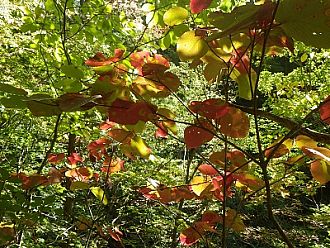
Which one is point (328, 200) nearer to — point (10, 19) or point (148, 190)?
Result: point (10, 19)

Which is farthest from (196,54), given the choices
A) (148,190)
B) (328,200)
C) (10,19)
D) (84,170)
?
(328,200)

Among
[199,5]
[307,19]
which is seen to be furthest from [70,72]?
[307,19]

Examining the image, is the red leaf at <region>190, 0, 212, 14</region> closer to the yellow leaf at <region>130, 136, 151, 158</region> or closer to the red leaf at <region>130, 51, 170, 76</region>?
the red leaf at <region>130, 51, 170, 76</region>

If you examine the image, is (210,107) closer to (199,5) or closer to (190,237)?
(199,5)

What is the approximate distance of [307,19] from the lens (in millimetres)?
354

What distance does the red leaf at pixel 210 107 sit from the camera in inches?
22.5

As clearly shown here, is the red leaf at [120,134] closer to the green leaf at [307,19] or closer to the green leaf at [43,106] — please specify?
the green leaf at [43,106]

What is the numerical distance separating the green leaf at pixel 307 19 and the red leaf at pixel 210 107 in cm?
21

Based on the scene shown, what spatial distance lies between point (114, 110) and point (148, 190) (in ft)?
1.12

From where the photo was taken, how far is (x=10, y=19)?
282 cm

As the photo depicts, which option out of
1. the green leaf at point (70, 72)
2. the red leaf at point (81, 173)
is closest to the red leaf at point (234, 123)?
the green leaf at point (70, 72)

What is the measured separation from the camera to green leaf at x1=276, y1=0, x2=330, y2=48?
1.15ft

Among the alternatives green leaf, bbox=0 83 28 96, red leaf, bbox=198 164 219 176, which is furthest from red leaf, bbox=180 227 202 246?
green leaf, bbox=0 83 28 96

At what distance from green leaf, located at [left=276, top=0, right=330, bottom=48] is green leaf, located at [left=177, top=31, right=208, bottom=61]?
0.18 metres
